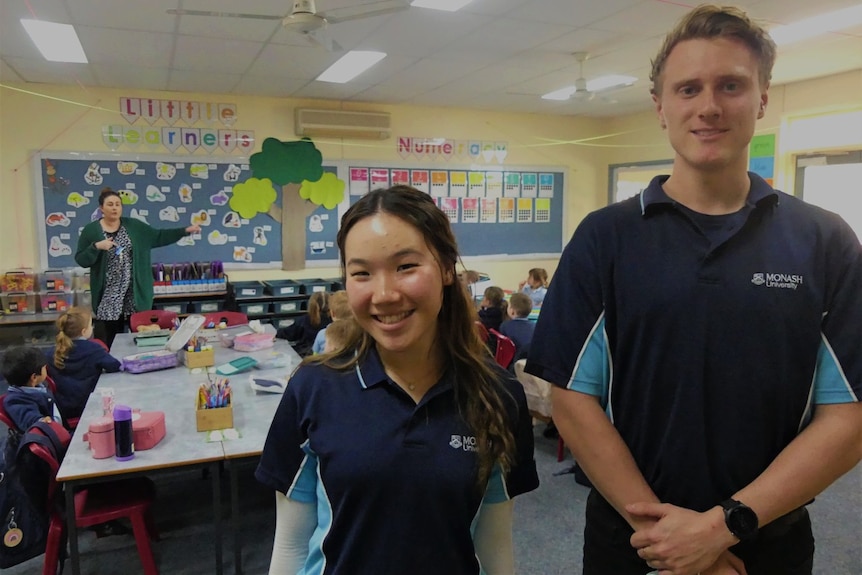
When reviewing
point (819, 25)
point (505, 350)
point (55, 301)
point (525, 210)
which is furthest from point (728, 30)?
point (525, 210)

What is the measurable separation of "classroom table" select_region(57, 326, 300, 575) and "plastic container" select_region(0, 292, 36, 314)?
268 centimetres

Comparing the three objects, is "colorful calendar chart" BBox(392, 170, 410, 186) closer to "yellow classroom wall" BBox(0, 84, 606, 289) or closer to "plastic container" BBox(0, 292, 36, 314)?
"yellow classroom wall" BBox(0, 84, 606, 289)

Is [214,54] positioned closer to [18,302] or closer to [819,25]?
[18,302]

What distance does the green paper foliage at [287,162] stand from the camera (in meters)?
5.86

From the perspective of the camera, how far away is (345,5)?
3.32m

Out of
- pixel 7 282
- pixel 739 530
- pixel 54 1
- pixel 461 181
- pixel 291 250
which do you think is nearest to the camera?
pixel 739 530

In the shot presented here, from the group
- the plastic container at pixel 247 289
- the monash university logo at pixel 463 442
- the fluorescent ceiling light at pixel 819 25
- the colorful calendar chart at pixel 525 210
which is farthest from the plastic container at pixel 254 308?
the monash university logo at pixel 463 442

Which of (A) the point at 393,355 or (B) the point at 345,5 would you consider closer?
(A) the point at 393,355

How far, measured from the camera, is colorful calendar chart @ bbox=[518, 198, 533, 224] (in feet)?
23.4

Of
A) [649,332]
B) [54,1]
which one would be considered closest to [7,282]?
[54,1]

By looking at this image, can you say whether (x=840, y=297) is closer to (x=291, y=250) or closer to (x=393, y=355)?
(x=393, y=355)

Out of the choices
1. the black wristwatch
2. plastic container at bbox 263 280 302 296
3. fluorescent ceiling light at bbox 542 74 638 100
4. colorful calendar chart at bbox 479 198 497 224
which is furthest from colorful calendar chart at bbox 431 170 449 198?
the black wristwatch

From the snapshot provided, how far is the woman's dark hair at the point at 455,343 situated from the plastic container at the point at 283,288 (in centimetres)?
477

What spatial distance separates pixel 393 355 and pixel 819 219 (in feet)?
2.43
